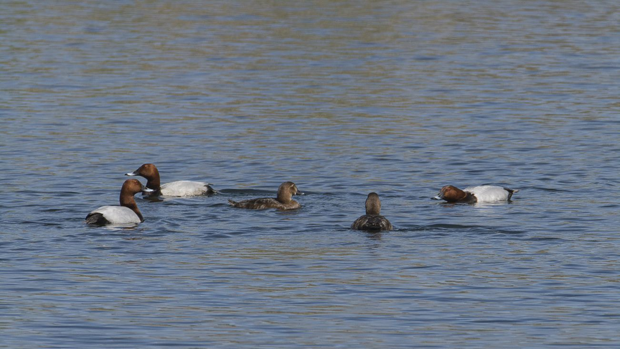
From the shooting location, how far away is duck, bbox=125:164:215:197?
21.5 metres

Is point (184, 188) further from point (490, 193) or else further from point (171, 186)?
point (490, 193)

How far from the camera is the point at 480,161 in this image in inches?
976

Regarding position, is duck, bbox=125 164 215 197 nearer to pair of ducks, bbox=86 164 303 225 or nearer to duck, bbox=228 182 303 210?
pair of ducks, bbox=86 164 303 225

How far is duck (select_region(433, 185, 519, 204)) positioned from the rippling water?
41 centimetres

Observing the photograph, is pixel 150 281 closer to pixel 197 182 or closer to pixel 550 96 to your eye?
pixel 197 182

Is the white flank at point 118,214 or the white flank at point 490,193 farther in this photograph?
the white flank at point 490,193

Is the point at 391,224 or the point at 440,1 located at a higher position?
the point at 440,1

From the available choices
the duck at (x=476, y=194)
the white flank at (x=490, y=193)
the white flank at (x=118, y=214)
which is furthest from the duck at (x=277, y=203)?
the white flank at (x=490, y=193)

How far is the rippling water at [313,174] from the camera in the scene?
13742 millimetres

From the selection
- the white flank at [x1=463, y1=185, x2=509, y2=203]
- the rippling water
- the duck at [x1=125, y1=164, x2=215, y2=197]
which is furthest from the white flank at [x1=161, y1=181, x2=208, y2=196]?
the white flank at [x1=463, y1=185, x2=509, y2=203]

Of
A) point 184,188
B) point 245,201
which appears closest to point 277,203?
point 245,201

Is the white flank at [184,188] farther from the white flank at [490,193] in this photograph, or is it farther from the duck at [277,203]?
the white flank at [490,193]

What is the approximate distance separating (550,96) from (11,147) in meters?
13.5

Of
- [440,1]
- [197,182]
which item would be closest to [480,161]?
[197,182]
